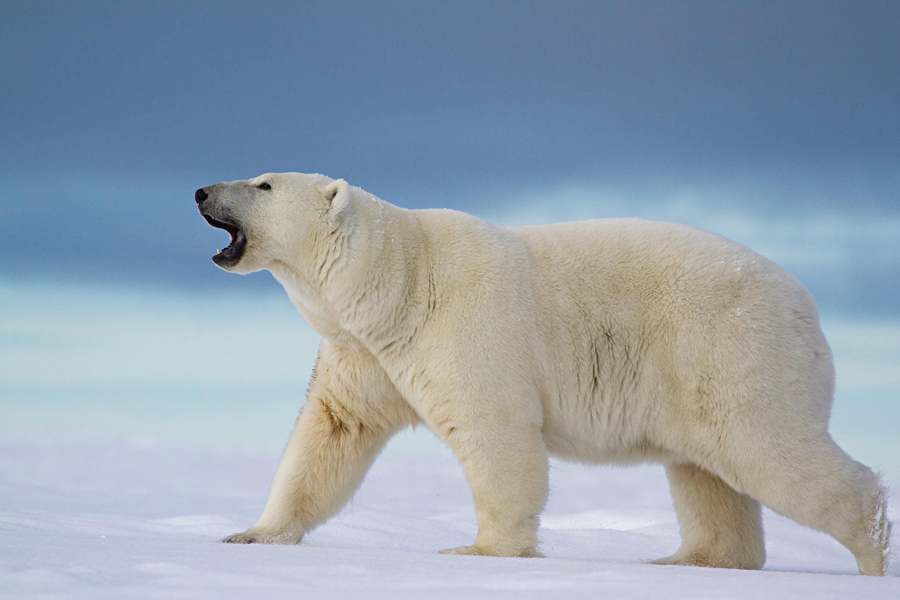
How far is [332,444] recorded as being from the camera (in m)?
5.91

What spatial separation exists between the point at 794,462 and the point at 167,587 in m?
3.55

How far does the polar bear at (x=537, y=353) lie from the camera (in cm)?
524

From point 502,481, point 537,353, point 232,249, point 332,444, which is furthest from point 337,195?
point 502,481

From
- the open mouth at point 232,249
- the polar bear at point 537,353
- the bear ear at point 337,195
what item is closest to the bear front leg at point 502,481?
the polar bear at point 537,353

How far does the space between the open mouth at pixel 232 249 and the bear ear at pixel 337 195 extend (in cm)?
54

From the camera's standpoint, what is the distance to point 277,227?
18.0 ft

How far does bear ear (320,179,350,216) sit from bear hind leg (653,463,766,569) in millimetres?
2868

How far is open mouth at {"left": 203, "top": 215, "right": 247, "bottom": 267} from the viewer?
5531 mm

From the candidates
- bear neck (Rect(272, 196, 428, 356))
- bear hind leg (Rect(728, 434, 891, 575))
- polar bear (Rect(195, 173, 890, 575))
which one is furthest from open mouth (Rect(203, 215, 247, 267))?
bear hind leg (Rect(728, 434, 891, 575))

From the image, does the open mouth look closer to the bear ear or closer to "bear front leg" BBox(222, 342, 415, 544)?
the bear ear

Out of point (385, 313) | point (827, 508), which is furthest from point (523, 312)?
point (827, 508)

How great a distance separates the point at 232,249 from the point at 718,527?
143 inches

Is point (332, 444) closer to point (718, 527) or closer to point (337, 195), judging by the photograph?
point (337, 195)

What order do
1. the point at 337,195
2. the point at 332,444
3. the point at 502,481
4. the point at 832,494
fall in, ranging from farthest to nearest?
1. the point at 332,444
2. the point at 337,195
3. the point at 832,494
4. the point at 502,481
